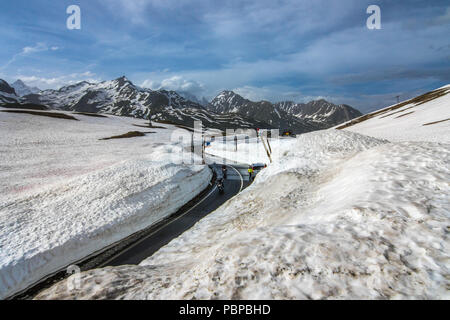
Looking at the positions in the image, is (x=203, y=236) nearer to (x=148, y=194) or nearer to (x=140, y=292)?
(x=140, y=292)

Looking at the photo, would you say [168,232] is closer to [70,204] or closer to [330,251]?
[70,204]

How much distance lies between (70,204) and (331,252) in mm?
15841

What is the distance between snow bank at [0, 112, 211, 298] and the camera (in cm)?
956

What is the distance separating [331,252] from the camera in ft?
10.5

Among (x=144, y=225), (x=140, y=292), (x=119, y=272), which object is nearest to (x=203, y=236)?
(x=119, y=272)

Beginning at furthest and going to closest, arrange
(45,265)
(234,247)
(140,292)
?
(45,265), (234,247), (140,292)

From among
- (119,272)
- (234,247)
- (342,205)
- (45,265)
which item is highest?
(342,205)

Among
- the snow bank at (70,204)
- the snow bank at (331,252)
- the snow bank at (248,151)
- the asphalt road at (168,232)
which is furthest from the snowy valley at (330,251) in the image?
the snow bank at (248,151)

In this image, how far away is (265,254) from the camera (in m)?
3.40

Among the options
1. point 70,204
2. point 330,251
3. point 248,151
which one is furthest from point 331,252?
point 248,151

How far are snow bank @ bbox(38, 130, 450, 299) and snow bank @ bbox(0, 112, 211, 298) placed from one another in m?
7.29

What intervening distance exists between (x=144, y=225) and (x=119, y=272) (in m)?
10.9

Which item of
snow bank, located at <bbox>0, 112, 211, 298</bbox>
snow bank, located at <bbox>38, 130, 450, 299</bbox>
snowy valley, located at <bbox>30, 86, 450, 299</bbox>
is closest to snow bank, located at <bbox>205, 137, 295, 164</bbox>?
snow bank, located at <bbox>0, 112, 211, 298</bbox>
